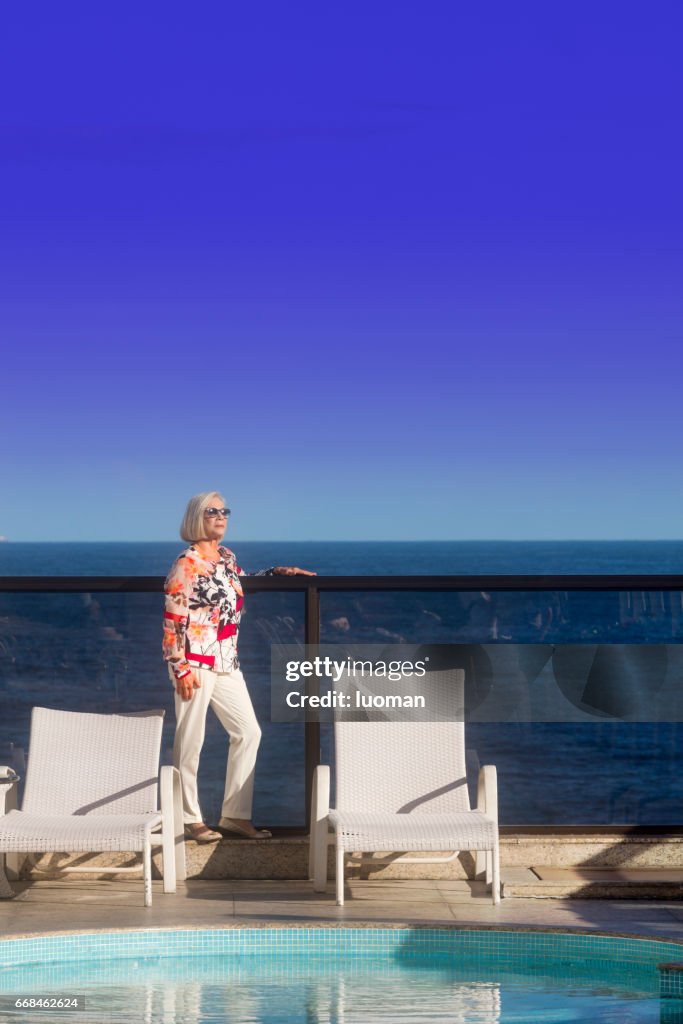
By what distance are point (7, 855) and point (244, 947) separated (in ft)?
5.37

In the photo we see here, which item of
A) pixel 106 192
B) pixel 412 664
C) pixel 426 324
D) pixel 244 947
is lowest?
pixel 244 947

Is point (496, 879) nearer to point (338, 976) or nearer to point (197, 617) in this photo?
point (338, 976)

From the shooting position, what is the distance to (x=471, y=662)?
7516 mm

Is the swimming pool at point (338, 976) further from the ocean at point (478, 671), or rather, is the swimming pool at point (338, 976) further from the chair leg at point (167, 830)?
the ocean at point (478, 671)

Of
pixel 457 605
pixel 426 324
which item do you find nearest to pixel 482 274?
pixel 426 324

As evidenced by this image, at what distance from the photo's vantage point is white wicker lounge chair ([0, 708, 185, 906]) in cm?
676

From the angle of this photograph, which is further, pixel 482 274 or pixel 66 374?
pixel 66 374

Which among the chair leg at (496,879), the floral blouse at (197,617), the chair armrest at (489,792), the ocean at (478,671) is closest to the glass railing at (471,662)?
the ocean at (478,671)

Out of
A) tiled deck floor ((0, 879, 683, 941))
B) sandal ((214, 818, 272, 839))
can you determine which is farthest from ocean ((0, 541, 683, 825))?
tiled deck floor ((0, 879, 683, 941))

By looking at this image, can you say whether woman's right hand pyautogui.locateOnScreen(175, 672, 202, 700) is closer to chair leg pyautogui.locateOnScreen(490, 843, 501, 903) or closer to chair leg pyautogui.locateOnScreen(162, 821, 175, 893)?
chair leg pyautogui.locateOnScreen(162, 821, 175, 893)

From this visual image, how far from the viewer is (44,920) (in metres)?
6.25

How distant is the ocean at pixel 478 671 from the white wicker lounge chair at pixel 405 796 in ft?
0.96

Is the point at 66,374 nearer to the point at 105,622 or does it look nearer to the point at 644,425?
the point at 644,425

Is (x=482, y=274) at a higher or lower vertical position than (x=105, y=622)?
higher
